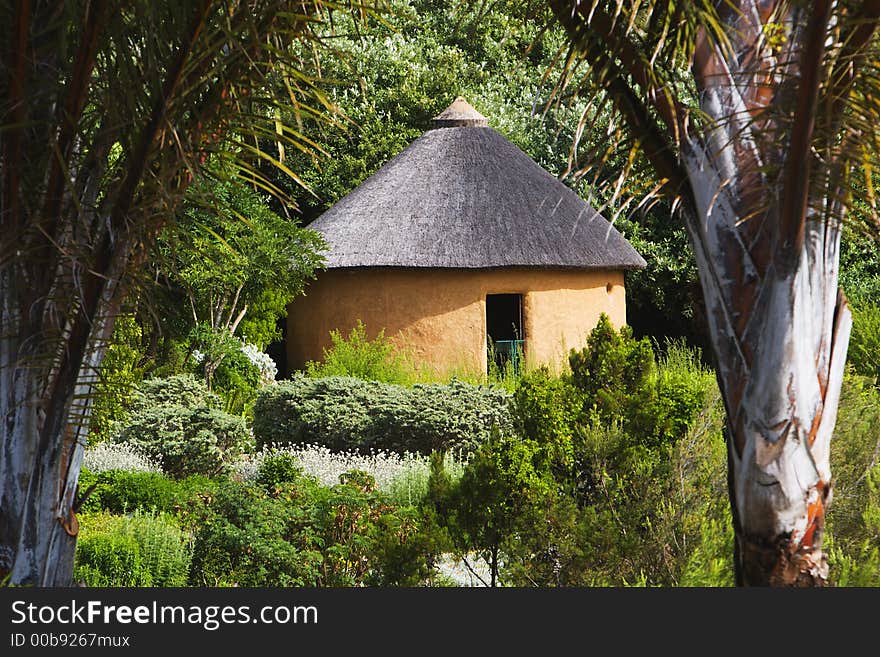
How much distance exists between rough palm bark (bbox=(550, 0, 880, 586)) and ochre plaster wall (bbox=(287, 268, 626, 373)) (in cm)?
1108

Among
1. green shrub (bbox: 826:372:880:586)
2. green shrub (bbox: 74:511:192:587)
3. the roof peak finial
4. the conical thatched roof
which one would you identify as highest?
the roof peak finial

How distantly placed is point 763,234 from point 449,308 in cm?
1179

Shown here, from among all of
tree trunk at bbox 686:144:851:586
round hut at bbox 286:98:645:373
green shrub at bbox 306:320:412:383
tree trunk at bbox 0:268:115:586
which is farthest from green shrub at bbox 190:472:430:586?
round hut at bbox 286:98:645:373

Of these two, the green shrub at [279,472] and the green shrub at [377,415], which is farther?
the green shrub at [377,415]

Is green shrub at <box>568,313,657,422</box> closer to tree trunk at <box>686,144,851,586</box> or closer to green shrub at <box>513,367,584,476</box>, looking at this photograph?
green shrub at <box>513,367,584,476</box>

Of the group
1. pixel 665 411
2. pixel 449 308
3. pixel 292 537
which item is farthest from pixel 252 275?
pixel 665 411

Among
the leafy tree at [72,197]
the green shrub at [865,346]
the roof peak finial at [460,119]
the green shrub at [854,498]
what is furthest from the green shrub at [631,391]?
the roof peak finial at [460,119]

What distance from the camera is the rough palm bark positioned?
2930 millimetres

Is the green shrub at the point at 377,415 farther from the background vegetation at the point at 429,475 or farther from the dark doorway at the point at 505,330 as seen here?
the dark doorway at the point at 505,330

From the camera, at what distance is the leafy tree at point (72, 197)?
10.5 ft

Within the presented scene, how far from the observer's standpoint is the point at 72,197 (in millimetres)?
3365

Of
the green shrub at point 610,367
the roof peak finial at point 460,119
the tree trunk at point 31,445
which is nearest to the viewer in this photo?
the tree trunk at point 31,445

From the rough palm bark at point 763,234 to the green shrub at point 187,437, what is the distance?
23.5ft

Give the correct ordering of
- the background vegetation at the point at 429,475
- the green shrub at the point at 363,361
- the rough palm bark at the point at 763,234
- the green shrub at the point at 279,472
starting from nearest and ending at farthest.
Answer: the rough palm bark at the point at 763,234
the background vegetation at the point at 429,475
the green shrub at the point at 279,472
the green shrub at the point at 363,361
